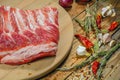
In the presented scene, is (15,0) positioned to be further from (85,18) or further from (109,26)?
(109,26)

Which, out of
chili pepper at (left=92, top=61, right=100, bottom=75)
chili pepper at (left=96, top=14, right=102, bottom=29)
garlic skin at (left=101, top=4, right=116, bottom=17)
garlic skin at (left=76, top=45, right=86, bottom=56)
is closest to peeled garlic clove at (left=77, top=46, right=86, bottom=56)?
garlic skin at (left=76, top=45, right=86, bottom=56)

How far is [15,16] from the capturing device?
82.7 inches

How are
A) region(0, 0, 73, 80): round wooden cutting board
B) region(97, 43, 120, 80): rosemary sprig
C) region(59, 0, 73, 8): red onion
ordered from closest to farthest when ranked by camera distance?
region(0, 0, 73, 80): round wooden cutting board, region(97, 43, 120, 80): rosemary sprig, region(59, 0, 73, 8): red onion

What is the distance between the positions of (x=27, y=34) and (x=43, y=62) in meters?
0.26

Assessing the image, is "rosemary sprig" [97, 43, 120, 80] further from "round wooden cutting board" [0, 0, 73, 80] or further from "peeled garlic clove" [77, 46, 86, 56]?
"round wooden cutting board" [0, 0, 73, 80]

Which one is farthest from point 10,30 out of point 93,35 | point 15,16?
point 93,35

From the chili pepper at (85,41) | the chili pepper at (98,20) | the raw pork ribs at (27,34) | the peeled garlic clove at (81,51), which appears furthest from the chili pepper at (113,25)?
the raw pork ribs at (27,34)

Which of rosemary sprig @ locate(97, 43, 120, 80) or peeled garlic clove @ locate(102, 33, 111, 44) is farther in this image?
peeled garlic clove @ locate(102, 33, 111, 44)

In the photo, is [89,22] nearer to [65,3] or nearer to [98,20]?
[98,20]

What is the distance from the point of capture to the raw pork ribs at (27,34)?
188cm

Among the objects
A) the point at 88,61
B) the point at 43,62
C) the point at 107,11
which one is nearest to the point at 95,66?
A: the point at 88,61

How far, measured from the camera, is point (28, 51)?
189cm

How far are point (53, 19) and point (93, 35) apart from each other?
0.38 meters

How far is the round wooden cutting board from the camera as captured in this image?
183 centimetres
